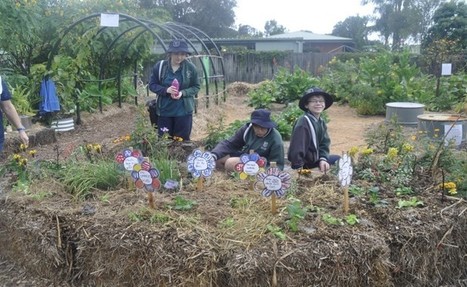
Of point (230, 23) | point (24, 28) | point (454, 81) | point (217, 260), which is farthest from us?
point (230, 23)

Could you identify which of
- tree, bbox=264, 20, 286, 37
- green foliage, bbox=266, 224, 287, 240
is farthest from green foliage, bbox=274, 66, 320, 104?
tree, bbox=264, 20, 286, 37

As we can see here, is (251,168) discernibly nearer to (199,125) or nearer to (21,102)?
A: (21,102)

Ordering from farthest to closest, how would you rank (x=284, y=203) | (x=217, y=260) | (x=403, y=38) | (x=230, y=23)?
(x=230, y=23) → (x=403, y=38) → (x=284, y=203) → (x=217, y=260)

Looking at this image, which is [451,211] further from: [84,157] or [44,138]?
[44,138]

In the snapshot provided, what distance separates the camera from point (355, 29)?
5175 cm

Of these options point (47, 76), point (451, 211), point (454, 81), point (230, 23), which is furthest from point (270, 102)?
point (230, 23)

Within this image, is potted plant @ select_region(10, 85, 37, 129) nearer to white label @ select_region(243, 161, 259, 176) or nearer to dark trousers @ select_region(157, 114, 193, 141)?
dark trousers @ select_region(157, 114, 193, 141)

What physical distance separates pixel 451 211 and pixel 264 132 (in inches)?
63.4

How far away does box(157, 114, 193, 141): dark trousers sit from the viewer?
5.58m

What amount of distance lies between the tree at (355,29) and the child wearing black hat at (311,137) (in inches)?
1562

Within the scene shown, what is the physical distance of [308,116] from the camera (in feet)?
14.2

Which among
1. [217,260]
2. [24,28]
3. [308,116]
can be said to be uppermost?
[24,28]

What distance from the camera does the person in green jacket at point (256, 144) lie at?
4.05 meters

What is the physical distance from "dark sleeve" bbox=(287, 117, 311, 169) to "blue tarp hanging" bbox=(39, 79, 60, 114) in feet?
18.1
